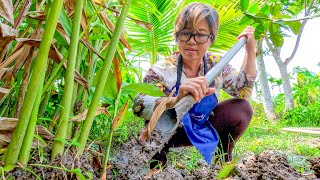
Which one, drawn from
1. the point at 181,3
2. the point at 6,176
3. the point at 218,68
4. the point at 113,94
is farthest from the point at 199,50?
the point at 181,3

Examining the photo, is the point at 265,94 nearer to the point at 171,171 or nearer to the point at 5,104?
the point at 171,171

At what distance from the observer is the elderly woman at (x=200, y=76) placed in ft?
4.01

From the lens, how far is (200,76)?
46.9 inches

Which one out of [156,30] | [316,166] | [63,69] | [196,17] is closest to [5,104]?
[63,69]

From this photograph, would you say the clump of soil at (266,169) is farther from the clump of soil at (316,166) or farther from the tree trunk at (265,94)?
the tree trunk at (265,94)

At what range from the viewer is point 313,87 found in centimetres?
491

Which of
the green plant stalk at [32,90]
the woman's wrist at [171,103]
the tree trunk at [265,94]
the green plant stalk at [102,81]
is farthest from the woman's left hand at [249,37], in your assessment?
the tree trunk at [265,94]

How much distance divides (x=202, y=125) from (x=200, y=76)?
0.25 metres

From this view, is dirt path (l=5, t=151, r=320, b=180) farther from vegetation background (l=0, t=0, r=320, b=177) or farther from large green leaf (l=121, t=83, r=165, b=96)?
large green leaf (l=121, t=83, r=165, b=96)

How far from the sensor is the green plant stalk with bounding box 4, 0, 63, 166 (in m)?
0.49

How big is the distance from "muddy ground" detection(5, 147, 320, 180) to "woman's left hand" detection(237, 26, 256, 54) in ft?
1.74

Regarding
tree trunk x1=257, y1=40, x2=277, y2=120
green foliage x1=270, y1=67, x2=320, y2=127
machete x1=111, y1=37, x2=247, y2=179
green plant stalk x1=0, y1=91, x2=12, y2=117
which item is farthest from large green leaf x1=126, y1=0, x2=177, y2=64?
tree trunk x1=257, y1=40, x2=277, y2=120

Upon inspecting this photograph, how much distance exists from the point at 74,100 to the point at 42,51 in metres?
0.19

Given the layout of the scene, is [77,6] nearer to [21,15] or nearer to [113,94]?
[21,15]
